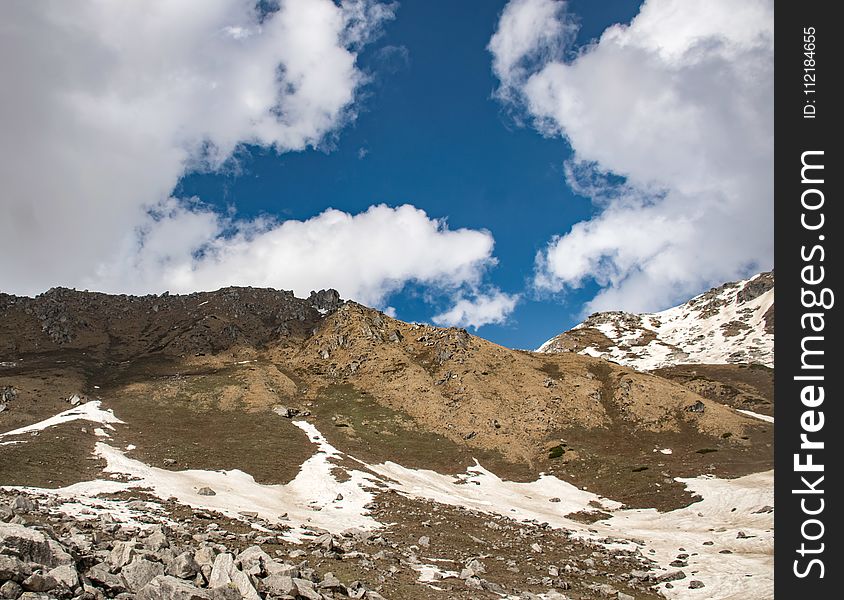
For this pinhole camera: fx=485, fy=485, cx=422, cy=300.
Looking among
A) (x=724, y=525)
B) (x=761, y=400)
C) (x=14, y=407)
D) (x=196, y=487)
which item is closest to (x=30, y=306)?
(x=14, y=407)

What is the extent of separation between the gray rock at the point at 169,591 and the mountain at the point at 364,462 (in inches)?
2.5

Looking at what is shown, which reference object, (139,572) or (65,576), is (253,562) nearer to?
(139,572)

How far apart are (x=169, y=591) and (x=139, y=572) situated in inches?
72.3

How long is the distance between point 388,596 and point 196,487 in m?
33.5

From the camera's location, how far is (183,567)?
1608cm

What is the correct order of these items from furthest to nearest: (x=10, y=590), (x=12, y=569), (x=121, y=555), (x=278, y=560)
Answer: (x=278, y=560)
(x=121, y=555)
(x=12, y=569)
(x=10, y=590)

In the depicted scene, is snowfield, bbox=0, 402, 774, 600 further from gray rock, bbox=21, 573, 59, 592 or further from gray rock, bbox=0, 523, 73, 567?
gray rock, bbox=21, 573, 59, 592

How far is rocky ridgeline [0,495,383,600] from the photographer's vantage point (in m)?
12.5

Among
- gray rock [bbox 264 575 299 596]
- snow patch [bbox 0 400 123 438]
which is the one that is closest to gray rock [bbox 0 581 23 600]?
gray rock [bbox 264 575 299 596]

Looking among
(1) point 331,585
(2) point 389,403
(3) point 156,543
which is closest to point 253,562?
(1) point 331,585

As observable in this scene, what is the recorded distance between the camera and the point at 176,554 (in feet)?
57.8

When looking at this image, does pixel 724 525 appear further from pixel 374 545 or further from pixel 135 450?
pixel 135 450

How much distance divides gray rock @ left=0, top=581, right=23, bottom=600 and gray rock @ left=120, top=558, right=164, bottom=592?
3.05m

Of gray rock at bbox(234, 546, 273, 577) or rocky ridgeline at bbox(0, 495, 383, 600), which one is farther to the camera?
gray rock at bbox(234, 546, 273, 577)
